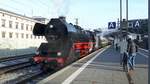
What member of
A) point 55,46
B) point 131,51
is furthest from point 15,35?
point 131,51

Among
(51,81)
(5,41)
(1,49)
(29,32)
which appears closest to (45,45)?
(51,81)

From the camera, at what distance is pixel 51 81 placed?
1297cm

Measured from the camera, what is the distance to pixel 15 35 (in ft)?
252

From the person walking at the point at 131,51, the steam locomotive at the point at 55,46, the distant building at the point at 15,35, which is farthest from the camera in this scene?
the distant building at the point at 15,35

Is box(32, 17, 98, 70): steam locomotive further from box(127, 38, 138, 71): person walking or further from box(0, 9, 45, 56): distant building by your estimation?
box(0, 9, 45, 56): distant building

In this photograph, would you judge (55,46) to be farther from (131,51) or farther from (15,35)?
(15,35)

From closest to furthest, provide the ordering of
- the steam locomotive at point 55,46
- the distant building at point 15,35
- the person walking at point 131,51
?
1. the person walking at point 131,51
2. the steam locomotive at point 55,46
3. the distant building at point 15,35

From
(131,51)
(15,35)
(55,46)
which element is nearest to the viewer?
(131,51)

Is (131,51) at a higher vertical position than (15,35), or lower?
lower

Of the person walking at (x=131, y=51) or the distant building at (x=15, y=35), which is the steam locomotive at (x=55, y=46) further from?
the distant building at (x=15, y=35)

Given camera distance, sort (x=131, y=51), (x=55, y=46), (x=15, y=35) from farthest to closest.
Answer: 1. (x=15, y=35)
2. (x=55, y=46)
3. (x=131, y=51)

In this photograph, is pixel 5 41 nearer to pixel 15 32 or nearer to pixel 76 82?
pixel 15 32

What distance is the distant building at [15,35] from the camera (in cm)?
4812

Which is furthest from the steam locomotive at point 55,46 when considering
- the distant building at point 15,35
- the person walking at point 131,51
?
the distant building at point 15,35
